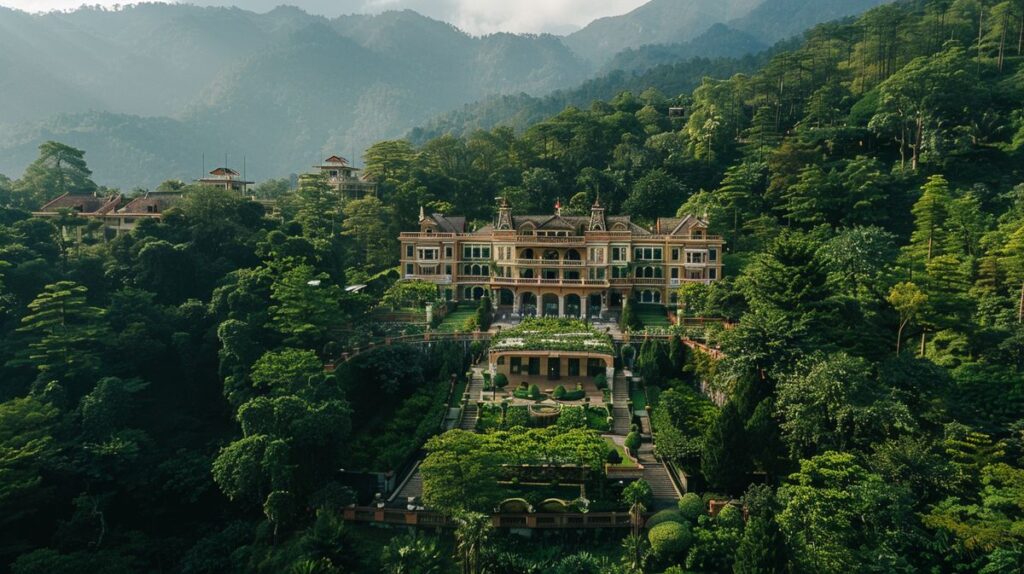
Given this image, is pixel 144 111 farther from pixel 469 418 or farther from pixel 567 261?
pixel 469 418

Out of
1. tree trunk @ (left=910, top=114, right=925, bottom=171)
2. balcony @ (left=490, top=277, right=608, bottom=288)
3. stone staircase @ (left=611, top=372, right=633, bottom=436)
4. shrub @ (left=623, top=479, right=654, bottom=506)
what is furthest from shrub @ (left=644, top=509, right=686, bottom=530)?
tree trunk @ (left=910, top=114, right=925, bottom=171)

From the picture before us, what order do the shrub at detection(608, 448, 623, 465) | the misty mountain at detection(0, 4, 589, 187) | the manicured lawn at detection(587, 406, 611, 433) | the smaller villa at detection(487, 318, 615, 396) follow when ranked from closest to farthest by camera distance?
the shrub at detection(608, 448, 623, 465)
the manicured lawn at detection(587, 406, 611, 433)
the smaller villa at detection(487, 318, 615, 396)
the misty mountain at detection(0, 4, 589, 187)

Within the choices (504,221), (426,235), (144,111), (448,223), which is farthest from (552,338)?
(144,111)

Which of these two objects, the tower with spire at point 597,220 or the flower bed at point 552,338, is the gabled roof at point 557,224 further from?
the flower bed at point 552,338

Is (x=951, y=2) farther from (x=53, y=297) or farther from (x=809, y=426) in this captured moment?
(x=53, y=297)

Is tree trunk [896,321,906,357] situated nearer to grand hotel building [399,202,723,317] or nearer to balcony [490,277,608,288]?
grand hotel building [399,202,723,317]

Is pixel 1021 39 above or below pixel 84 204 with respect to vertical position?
above
